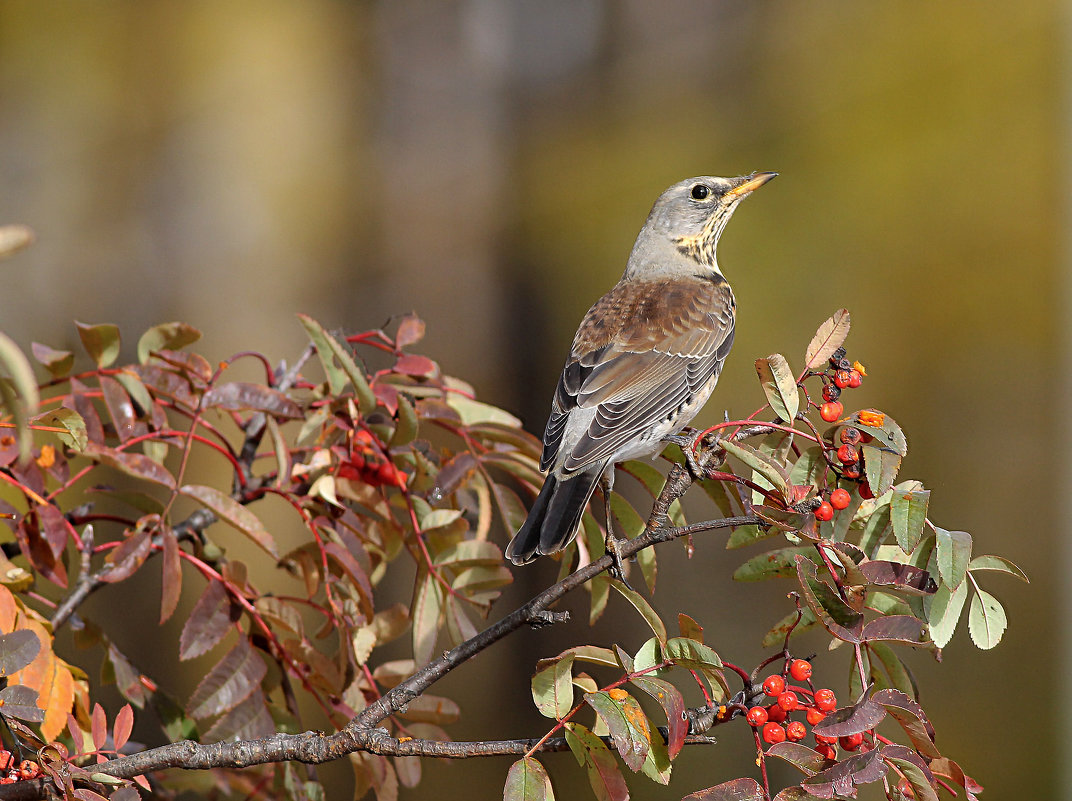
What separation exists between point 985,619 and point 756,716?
0.63ft

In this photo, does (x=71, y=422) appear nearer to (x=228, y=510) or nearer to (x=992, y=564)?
(x=228, y=510)

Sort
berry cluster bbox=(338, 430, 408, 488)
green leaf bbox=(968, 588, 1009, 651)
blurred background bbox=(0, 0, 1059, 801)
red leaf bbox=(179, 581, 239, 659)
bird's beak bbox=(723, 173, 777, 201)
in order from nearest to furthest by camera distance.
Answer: green leaf bbox=(968, 588, 1009, 651), red leaf bbox=(179, 581, 239, 659), berry cluster bbox=(338, 430, 408, 488), bird's beak bbox=(723, 173, 777, 201), blurred background bbox=(0, 0, 1059, 801)

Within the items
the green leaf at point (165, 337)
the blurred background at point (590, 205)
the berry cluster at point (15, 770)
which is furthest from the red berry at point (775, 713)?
the blurred background at point (590, 205)

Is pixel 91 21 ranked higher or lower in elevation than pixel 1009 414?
higher

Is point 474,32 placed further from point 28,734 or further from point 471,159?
A: point 28,734

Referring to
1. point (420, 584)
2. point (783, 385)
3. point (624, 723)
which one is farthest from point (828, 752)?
point (420, 584)

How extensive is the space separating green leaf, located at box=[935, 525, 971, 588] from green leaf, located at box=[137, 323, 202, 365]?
2.26 ft

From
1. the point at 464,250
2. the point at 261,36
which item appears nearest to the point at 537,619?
the point at 464,250

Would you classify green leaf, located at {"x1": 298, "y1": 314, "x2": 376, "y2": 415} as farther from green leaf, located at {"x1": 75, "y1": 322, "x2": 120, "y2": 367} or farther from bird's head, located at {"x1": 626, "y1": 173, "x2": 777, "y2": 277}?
bird's head, located at {"x1": 626, "y1": 173, "x2": 777, "y2": 277}

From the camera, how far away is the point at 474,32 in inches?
126

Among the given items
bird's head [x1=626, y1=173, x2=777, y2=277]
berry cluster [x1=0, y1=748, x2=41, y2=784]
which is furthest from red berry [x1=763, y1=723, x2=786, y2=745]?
bird's head [x1=626, y1=173, x2=777, y2=277]

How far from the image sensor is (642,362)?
121cm

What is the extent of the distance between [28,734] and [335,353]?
1.24ft

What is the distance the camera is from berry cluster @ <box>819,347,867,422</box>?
0.71 meters
